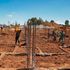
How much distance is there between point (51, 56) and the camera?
42.0 ft

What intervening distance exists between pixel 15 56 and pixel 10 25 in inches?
2187

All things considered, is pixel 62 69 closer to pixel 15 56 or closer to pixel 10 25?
pixel 15 56

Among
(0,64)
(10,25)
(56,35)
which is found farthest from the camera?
(10,25)

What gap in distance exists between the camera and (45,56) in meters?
12.7

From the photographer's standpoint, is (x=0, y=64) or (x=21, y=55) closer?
(x=0, y=64)

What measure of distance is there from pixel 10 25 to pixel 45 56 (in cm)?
5562

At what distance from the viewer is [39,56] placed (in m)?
12.6

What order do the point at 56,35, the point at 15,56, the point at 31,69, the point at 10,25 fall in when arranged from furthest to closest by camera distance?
the point at 10,25, the point at 56,35, the point at 15,56, the point at 31,69

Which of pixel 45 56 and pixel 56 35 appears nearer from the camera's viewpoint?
pixel 45 56

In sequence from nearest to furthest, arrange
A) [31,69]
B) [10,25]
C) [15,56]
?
[31,69], [15,56], [10,25]

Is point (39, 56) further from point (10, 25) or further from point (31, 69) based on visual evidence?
point (10, 25)

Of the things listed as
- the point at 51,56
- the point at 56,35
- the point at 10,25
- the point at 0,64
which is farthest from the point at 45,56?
the point at 10,25

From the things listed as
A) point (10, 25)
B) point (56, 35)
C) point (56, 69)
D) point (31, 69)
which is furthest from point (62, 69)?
point (10, 25)

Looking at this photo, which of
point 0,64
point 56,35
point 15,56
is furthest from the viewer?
point 56,35
